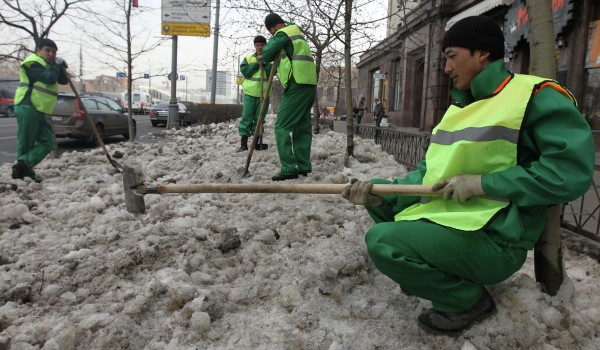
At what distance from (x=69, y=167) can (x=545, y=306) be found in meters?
6.06

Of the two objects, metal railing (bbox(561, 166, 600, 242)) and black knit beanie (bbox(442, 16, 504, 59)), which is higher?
black knit beanie (bbox(442, 16, 504, 59))

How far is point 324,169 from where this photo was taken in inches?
216

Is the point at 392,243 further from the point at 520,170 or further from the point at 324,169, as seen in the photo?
the point at 324,169

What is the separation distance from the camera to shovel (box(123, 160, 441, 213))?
212cm

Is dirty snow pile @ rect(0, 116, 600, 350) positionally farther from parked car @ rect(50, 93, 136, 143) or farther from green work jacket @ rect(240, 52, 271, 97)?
parked car @ rect(50, 93, 136, 143)

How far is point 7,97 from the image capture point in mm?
25156

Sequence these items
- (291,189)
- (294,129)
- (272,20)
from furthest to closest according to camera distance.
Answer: (272,20), (294,129), (291,189)

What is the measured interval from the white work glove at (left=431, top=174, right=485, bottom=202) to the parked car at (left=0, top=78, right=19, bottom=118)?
28201 mm

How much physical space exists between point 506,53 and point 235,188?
10978 millimetres

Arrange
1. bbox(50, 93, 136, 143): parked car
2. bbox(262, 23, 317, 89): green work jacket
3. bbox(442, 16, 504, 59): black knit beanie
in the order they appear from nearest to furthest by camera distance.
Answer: bbox(442, 16, 504, 59): black knit beanie → bbox(262, 23, 317, 89): green work jacket → bbox(50, 93, 136, 143): parked car

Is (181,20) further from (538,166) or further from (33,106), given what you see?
(538,166)

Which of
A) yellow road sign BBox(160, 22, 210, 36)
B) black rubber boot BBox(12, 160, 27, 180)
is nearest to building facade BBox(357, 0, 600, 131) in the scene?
black rubber boot BBox(12, 160, 27, 180)

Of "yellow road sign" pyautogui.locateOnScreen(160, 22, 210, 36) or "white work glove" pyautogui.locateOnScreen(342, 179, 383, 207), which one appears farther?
"yellow road sign" pyautogui.locateOnScreen(160, 22, 210, 36)

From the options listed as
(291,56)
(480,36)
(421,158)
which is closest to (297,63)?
(291,56)
